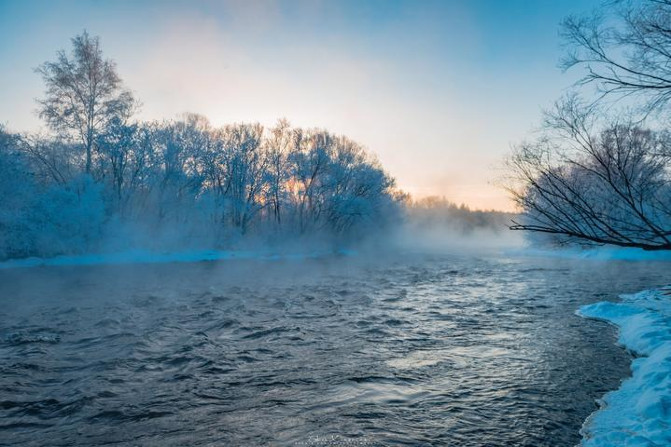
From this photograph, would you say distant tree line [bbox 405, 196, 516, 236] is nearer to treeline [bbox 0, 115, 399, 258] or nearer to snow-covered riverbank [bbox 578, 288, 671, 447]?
treeline [bbox 0, 115, 399, 258]

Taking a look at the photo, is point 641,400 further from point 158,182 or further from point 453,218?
point 453,218

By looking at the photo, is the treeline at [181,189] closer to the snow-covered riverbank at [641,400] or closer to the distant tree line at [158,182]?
the distant tree line at [158,182]

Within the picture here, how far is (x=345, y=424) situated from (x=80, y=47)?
127 feet

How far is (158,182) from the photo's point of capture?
4281cm

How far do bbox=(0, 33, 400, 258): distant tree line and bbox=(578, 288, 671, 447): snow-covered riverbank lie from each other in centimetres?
3604

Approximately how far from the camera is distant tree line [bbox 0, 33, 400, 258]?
3247cm

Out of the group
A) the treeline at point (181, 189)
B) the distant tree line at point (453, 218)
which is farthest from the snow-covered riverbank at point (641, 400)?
the distant tree line at point (453, 218)

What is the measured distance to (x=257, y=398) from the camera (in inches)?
259

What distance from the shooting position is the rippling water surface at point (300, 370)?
552 cm

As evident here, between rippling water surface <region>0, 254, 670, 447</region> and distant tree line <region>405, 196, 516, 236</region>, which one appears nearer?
rippling water surface <region>0, 254, 670, 447</region>

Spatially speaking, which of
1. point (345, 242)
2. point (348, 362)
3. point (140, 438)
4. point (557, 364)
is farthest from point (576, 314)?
point (345, 242)

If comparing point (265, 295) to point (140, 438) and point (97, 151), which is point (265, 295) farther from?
point (97, 151)

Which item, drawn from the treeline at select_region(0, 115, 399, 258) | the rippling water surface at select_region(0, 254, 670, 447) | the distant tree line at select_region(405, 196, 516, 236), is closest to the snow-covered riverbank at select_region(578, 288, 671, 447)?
the rippling water surface at select_region(0, 254, 670, 447)

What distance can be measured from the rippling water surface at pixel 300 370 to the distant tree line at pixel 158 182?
20.1 metres
